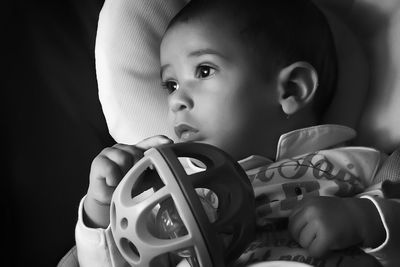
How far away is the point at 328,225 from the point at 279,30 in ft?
1.25

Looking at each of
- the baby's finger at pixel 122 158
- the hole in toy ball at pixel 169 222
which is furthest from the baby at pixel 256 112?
the hole in toy ball at pixel 169 222

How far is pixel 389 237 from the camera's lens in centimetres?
79

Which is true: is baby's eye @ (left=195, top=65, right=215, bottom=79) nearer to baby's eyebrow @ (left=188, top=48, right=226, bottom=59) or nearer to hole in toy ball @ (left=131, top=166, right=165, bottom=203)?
baby's eyebrow @ (left=188, top=48, right=226, bottom=59)

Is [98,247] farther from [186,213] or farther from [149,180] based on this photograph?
[186,213]

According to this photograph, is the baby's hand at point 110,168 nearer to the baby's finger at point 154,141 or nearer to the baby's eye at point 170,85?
the baby's finger at point 154,141

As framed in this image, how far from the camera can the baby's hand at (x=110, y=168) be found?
84cm

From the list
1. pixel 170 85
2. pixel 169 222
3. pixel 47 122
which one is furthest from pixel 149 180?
pixel 47 122

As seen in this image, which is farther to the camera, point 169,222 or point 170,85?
point 170,85

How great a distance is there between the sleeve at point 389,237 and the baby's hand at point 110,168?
337 mm

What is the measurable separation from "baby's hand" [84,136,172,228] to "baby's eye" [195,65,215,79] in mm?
146

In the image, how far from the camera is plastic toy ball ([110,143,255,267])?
614mm

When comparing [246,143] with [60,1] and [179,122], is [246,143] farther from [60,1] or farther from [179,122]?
[60,1]

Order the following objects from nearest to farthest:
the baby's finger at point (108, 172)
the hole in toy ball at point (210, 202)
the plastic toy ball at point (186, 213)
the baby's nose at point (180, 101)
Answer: the plastic toy ball at point (186, 213), the hole in toy ball at point (210, 202), the baby's finger at point (108, 172), the baby's nose at point (180, 101)

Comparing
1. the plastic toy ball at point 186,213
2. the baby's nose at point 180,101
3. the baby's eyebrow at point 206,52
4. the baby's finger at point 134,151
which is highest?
the baby's eyebrow at point 206,52
